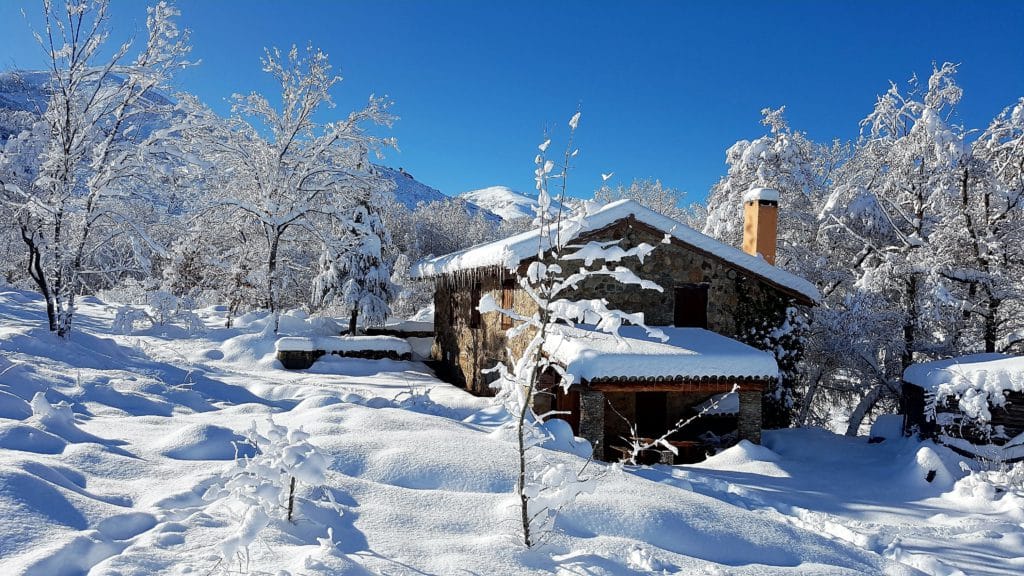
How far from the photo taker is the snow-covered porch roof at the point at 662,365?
9688 mm

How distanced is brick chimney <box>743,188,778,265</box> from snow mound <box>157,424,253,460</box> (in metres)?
12.2

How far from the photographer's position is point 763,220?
1404 centimetres

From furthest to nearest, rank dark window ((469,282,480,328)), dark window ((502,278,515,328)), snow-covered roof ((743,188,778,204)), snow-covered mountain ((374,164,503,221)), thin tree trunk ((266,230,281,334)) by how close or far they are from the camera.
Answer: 1. snow-covered mountain ((374,164,503,221))
2. thin tree trunk ((266,230,281,334))
3. dark window ((469,282,480,328))
4. snow-covered roof ((743,188,778,204))
5. dark window ((502,278,515,328))

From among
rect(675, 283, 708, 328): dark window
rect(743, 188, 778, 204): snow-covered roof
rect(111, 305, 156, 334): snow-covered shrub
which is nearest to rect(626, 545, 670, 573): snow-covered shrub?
rect(675, 283, 708, 328): dark window

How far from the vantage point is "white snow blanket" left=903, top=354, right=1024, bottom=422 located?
29.4 feet

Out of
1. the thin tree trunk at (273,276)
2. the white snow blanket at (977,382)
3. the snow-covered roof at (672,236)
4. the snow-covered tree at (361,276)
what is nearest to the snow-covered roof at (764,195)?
the snow-covered roof at (672,236)

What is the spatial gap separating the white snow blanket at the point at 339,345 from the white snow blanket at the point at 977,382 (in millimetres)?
13837

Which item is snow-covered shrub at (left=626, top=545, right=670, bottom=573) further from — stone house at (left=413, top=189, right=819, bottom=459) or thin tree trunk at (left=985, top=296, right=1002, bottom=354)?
thin tree trunk at (left=985, top=296, right=1002, bottom=354)

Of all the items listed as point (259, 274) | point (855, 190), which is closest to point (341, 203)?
point (259, 274)

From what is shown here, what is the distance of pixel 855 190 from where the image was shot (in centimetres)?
1541

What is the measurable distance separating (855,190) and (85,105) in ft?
61.9

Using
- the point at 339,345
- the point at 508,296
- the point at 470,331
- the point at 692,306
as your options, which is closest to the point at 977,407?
the point at 692,306

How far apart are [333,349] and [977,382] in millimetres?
15169

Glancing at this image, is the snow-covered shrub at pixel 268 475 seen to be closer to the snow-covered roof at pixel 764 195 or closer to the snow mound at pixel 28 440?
the snow mound at pixel 28 440
